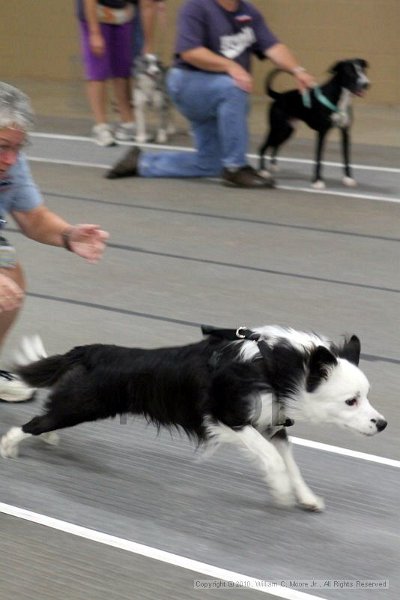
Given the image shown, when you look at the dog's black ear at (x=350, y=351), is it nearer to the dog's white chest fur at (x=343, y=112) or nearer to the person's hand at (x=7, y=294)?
the person's hand at (x=7, y=294)

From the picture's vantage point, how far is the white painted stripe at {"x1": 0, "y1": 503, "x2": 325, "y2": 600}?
2.48m

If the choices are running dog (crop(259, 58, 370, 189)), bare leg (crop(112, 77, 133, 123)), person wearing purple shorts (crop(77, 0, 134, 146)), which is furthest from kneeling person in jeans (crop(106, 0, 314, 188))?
bare leg (crop(112, 77, 133, 123))

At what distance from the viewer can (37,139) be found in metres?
8.68

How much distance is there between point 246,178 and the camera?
6848 mm

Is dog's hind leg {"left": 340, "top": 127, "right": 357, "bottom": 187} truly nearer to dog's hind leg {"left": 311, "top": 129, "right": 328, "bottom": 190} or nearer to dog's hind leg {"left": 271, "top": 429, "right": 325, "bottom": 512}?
dog's hind leg {"left": 311, "top": 129, "right": 328, "bottom": 190}

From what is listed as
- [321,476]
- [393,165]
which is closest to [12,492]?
[321,476]

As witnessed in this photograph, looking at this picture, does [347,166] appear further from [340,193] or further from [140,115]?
[140,115]

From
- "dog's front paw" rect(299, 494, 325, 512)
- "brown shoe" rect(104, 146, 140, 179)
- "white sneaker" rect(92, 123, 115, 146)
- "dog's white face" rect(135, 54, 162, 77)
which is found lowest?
"white sneaker" rect(92, 123, 115, 146)

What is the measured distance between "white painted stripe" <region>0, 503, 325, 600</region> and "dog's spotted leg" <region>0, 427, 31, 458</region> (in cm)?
27

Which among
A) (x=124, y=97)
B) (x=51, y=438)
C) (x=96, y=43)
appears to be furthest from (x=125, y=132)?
(x=51, y=438)

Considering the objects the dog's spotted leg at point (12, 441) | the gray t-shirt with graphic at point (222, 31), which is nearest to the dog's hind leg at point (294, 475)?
the dog's spotted leg at point (12, 441)

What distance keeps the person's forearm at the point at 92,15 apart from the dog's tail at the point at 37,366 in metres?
5.32

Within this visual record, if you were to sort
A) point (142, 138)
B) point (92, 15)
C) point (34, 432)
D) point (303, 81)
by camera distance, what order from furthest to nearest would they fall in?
point (142, 138) → point (92, 15) → point (303, 81) → point (34, 432)

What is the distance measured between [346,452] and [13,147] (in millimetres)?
1381
